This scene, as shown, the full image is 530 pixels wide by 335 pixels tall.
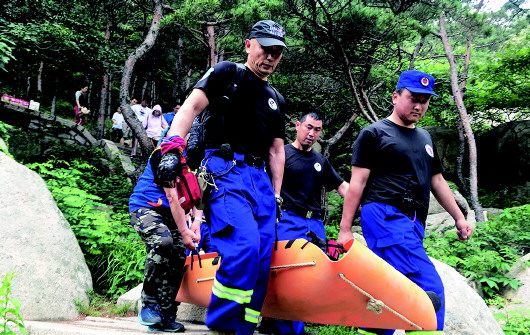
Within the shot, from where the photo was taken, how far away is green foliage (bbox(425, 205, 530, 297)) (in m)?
5.84

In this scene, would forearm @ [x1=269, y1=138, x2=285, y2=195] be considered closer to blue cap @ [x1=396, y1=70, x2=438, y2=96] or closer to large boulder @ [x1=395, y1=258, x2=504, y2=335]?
blue cap @ [x1=396, y1=70, x2=438, y2=96]

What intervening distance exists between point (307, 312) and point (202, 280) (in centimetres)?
105

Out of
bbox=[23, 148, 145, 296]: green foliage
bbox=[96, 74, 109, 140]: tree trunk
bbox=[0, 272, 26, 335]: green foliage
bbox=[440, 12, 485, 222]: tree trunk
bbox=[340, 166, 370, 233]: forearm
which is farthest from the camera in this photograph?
bbox=[96, 74, 109, 140]: tree trunk

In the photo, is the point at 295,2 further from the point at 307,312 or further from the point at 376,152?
the point at 307,312

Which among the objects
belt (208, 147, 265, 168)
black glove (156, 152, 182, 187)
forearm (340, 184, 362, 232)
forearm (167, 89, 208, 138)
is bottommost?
forearm (340, 184, 362, 232)

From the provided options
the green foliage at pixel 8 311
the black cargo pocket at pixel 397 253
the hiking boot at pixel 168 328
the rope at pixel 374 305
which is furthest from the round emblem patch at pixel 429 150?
the green foliage at pixel 8 311

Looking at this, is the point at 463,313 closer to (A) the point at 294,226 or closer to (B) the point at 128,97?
(A) the point at 294,226

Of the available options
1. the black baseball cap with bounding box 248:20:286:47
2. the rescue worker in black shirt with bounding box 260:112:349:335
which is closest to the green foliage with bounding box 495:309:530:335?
the rescue worker in black shirt with bounding box 260:112:349:335

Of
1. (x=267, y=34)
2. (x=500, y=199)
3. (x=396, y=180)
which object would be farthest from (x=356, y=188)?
(x=500, y=199)

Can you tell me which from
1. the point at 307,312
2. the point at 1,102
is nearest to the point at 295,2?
the point at 307,312

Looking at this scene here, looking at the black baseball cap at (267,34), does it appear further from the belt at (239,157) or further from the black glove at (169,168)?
the black glove at (169,168)

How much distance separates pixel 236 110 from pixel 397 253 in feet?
4.87

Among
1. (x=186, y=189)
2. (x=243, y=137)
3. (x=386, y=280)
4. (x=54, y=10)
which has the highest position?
(x=54, y=10)

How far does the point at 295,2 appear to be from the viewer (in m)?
7.67
